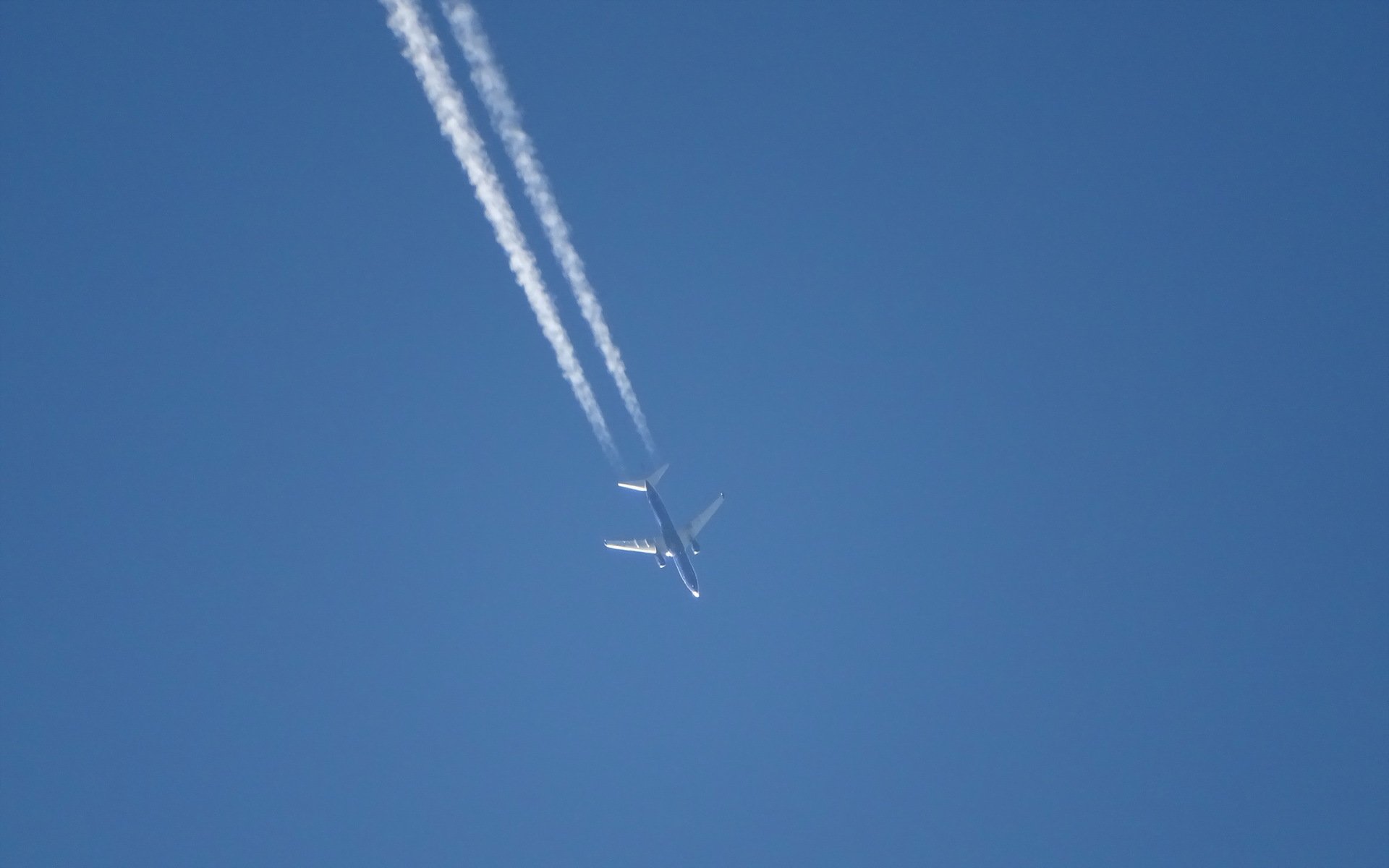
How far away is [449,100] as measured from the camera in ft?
81.6

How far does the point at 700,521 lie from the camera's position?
37.9 meters

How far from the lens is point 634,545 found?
3806cm

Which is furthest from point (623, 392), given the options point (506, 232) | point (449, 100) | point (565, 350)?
point (449, 100)

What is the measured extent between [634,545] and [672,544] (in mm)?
2743

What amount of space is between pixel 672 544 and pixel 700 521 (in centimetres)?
245

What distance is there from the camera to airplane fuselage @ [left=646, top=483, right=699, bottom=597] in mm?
33312

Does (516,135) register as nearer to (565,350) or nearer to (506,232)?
(506,232)

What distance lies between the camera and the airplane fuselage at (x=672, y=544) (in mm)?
33312

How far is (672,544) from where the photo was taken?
3572cm

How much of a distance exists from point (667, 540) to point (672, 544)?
0.86 feet

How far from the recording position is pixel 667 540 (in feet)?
117

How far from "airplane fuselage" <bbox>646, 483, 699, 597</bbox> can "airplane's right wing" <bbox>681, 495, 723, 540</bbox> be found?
33 centimetres

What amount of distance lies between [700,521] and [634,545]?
248 cm

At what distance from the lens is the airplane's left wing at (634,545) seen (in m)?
37.5
